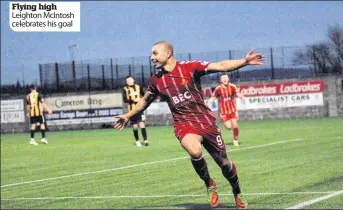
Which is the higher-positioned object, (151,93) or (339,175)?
(151,93)

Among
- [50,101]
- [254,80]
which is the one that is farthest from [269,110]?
[50,101]

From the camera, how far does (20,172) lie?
18.6 m

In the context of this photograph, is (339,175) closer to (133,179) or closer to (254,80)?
(133,179)

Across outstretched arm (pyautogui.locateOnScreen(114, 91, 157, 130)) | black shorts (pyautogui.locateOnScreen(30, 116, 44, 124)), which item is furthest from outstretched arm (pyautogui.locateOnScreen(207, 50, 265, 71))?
black shorts (pyautogui.locateOnScreen(30, 116, 44, 124))

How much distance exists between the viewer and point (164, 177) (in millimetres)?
14906

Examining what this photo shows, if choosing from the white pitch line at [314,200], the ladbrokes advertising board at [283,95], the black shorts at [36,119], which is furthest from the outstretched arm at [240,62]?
the ladbrokes advertising board at [283,95]

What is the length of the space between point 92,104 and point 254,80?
35.7ft

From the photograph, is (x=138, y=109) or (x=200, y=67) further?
(x=138, y=109)

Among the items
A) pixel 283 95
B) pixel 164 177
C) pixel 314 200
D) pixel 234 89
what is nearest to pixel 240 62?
pixel 314 200

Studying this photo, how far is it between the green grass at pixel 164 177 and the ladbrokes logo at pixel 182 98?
189 cm
